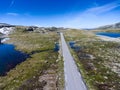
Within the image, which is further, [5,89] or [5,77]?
[5,77]

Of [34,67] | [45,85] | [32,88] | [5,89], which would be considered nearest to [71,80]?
[45,85]

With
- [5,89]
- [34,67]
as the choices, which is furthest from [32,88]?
[34,67]

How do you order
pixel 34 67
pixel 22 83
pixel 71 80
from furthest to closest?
pixel 34 67
pixel 22 83
pixel 71 80

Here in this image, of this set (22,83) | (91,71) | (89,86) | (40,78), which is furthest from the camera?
(91,71)

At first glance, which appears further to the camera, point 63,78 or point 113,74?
point 113,74

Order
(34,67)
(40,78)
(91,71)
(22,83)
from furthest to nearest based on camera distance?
(34,67) → (91,71) → (40,78) → (22,83)

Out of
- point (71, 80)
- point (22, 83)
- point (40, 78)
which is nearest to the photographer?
point (71, 80)

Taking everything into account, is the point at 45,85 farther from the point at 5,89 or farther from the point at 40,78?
the point at 5,89

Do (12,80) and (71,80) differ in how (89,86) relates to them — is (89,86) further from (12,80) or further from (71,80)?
(12,80)
